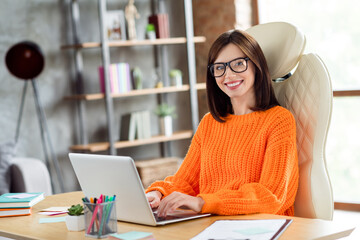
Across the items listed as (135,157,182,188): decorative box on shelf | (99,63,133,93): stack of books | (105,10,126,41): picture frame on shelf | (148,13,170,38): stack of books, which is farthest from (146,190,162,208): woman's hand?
(148,13,170,38): stack of books

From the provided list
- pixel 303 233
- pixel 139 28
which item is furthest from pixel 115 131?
pixel 303 233

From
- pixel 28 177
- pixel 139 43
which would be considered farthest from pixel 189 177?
pixel 139 43

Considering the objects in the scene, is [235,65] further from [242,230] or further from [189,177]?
[242,230]

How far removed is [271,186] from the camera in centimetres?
177

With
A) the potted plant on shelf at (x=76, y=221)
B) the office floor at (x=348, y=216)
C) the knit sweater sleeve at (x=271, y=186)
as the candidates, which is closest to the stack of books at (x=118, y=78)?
the office floor at (x=348, y=216)

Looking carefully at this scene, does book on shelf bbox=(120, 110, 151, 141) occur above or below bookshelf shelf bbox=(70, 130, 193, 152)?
above

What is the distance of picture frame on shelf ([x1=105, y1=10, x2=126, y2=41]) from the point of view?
4.46 m

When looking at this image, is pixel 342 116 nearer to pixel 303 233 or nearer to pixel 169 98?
pixel 169 98

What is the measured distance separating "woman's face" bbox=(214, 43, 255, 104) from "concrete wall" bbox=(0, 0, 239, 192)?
8.38 feet

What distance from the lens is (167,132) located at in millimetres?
Answer: 4684

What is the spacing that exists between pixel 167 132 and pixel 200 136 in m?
2.57

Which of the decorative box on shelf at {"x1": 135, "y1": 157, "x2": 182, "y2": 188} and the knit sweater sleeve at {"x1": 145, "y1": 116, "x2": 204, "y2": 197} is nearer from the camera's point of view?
the knit sweater sleeve at {"x1": 145, "y1": 116, "x2": 204, "y2": 197}

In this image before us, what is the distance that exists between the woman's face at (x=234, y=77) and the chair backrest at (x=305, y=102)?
0.15 m

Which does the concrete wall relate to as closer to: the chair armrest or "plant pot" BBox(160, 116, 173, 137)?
"plant pot" BBox(160, 116, 173, 137)
